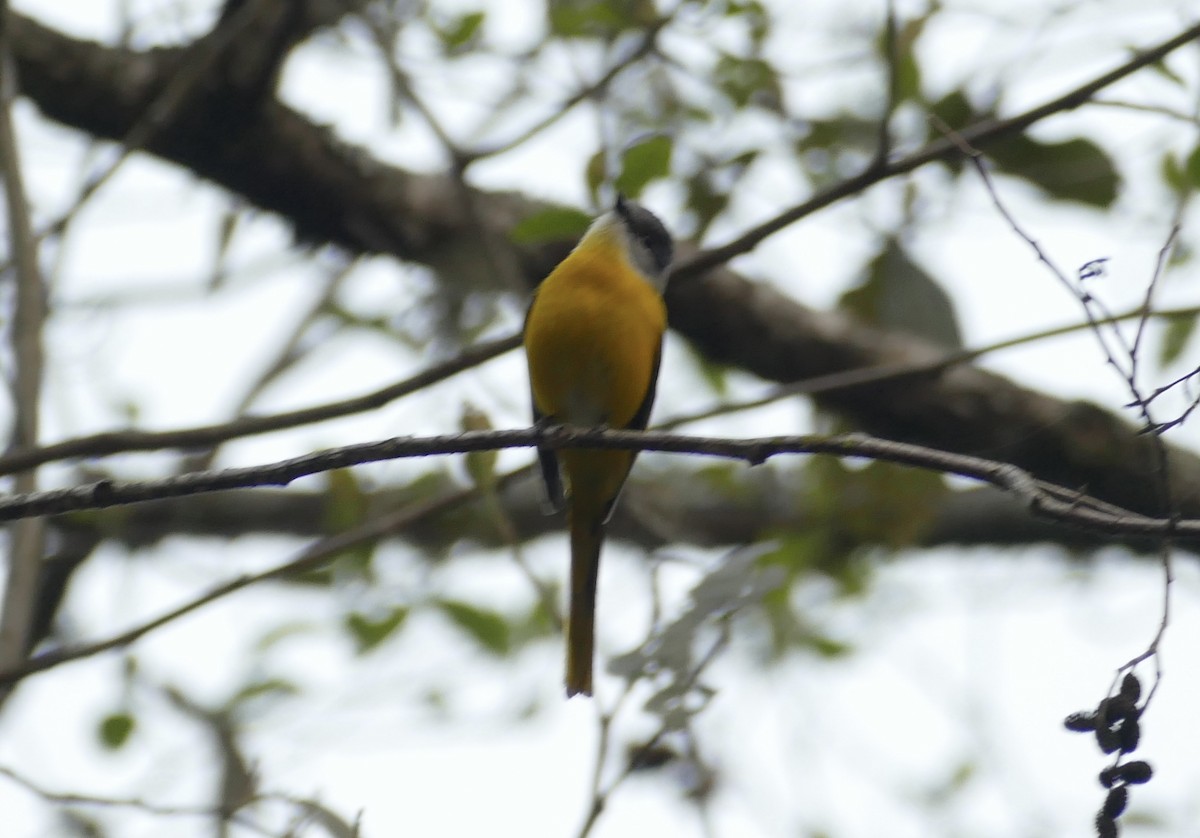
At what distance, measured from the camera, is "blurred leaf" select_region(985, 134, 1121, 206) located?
4.07 m

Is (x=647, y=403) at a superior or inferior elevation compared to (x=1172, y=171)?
inferior

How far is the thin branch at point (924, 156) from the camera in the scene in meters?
3.15

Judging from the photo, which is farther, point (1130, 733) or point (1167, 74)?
point (1167, 74)

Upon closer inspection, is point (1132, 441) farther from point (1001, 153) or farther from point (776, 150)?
point (776, 150)

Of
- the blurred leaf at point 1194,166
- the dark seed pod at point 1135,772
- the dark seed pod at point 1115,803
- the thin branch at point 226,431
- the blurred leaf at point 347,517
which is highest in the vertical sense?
the blurred leaf at point 1194,166

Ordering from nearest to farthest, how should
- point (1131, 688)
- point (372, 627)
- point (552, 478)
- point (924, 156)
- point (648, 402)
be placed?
1. point (1131, 688)
2. point (924, 156)
3. point (552, 478)
4. point (372, 627)
5. point (648, 402)

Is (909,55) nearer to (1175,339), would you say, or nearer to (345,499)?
(1175,339)

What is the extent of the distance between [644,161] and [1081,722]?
6.35ft

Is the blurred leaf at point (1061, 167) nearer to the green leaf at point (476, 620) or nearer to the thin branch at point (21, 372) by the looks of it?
the green leaf at point (476, 620)

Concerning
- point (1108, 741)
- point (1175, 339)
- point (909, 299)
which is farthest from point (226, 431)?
point (1175, 339)

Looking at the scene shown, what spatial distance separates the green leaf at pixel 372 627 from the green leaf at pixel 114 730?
0.74 metres

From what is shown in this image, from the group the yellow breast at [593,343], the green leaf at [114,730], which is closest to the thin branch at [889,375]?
the yellow breast at [593,343]

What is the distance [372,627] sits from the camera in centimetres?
410

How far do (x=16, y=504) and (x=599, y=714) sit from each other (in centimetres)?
135
